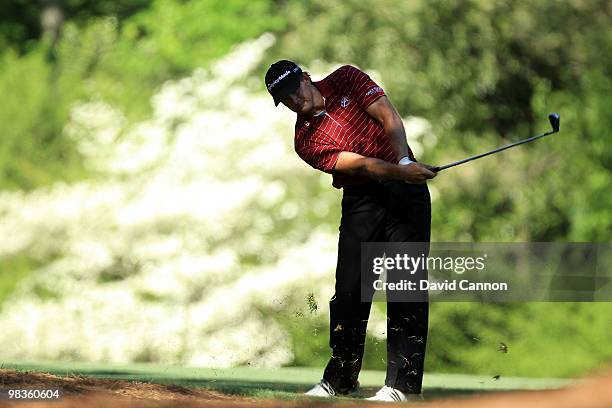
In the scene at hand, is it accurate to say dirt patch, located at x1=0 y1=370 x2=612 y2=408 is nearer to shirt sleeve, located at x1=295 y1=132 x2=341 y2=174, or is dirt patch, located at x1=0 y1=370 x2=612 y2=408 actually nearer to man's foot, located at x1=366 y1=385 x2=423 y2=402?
man's foot, located at x1=366 y1=385 x2=423 y2=402

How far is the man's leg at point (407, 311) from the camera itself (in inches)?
297

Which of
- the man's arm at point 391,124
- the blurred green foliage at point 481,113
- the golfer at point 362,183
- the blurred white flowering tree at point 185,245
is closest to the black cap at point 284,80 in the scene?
the golfer at point 362,183

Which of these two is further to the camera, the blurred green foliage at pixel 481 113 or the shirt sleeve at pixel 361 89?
the blurred green foliage at pixel 481 113

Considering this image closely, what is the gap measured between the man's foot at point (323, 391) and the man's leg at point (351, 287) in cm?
3

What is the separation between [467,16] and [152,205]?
6.06m

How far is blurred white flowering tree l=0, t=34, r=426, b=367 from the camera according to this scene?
15539mm

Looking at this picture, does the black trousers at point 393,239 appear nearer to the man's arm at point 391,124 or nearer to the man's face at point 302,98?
the man's arm at point 391,124

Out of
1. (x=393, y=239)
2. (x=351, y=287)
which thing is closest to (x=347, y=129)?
(x=393, y=239)

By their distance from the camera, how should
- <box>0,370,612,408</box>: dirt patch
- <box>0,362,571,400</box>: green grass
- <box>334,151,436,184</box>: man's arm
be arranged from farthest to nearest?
<box>0,362,571,400</box>: green grass → <box>334,151,436,184</box>: man's arm → <box>0,370,612,408</box>: dirt patch

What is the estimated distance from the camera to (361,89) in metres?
7.54

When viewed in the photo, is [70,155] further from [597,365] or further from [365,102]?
[365,102]

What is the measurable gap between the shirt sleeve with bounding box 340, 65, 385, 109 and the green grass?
1.67m

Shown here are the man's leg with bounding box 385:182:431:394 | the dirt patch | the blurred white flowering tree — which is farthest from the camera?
the blurred white flowering tree

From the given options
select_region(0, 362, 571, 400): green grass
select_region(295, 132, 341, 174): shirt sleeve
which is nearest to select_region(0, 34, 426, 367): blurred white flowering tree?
select_region(0, 362, 571, 400): green grass
